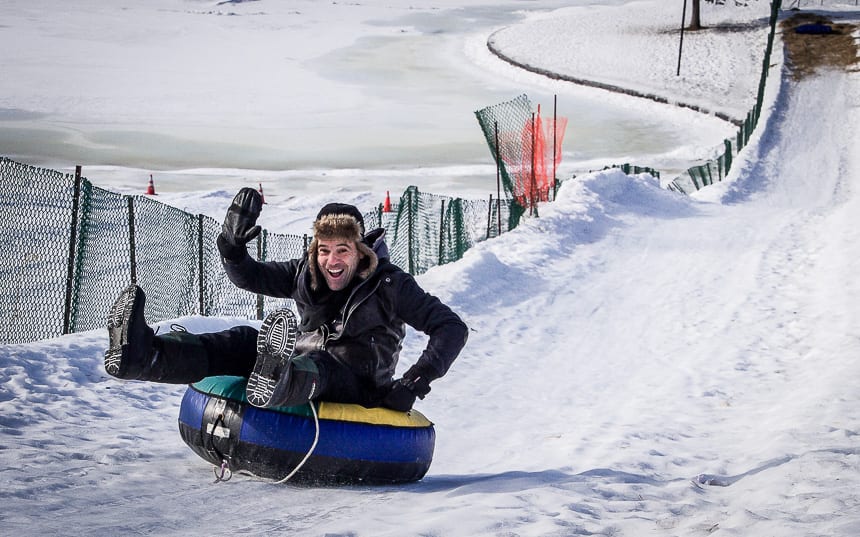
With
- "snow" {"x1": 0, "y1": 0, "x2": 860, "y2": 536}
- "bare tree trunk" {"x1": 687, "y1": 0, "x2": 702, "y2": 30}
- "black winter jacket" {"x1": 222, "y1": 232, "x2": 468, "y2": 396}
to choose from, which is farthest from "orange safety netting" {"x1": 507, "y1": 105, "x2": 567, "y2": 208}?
"bare tree trunk" {"x1": 687, "y1": 0, "x2": 702, "y2": 30}

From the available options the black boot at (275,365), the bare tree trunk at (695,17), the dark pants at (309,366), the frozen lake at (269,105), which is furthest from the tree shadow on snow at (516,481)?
the bare tree trunk at (695,17)

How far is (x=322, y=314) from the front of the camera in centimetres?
453

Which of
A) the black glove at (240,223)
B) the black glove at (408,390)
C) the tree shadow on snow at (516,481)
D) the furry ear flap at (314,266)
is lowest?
the tree shadow on snow at (516,481)

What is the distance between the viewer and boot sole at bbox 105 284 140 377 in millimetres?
3961

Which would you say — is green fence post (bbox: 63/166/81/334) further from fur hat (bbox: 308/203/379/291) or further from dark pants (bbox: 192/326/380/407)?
fur hat (bbox: 308/203/379/291)

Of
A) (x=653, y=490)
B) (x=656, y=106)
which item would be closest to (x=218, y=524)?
(x=653, y=490)

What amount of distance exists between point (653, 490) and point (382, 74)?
46425 millimetres

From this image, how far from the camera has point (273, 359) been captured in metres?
3.96

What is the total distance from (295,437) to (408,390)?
1.93 feet

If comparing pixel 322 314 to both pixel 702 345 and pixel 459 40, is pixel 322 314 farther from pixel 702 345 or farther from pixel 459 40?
pixel 459 40

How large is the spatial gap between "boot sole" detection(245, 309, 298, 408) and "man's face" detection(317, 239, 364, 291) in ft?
1.69

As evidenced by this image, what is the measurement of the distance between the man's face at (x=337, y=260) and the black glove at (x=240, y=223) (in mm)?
337

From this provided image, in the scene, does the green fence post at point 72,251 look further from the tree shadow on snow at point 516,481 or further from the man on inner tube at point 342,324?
the tree shadow on snow at point 516,481

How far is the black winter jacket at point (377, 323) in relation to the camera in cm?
443
